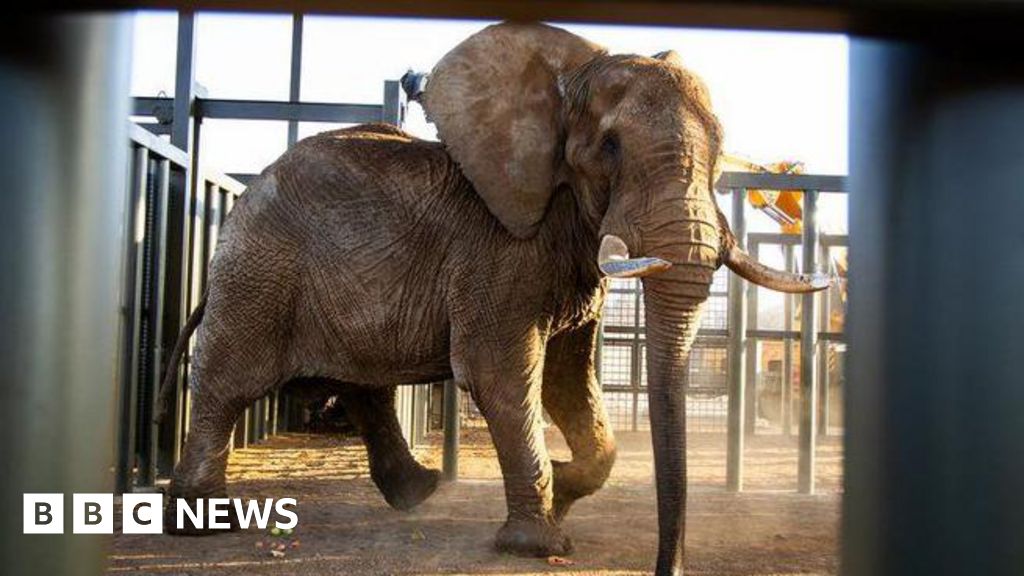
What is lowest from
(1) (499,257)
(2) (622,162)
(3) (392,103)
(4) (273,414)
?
(4) (273,414)

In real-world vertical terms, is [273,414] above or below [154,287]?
below

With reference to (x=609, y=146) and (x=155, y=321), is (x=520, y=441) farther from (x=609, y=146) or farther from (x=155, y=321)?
(x=155, y=321)

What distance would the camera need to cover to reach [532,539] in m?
5.23

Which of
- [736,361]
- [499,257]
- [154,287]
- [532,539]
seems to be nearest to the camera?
[532,539]

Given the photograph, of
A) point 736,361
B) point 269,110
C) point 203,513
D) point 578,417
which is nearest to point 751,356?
point 736,361

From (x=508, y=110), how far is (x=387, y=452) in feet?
8.54

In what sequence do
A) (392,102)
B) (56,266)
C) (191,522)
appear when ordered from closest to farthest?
1. (56,266)
2. (191,522)
3. (392,102)

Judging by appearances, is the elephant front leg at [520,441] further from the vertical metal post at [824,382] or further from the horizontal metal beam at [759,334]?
the vertical metal post at [824,382]

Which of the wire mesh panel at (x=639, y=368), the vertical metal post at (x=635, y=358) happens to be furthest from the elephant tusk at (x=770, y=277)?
the vertical metal post at (x=635, y=358)

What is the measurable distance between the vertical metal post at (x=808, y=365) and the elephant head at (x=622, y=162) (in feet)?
9.25

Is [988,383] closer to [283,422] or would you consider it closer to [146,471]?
[146,471]

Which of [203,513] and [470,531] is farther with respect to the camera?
[470,531]

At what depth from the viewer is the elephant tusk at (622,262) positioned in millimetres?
4562

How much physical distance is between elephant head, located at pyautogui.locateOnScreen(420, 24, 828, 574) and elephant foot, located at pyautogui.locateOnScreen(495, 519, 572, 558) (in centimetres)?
93
